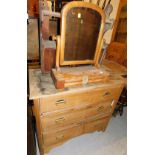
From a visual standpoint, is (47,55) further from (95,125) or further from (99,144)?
(99,144)

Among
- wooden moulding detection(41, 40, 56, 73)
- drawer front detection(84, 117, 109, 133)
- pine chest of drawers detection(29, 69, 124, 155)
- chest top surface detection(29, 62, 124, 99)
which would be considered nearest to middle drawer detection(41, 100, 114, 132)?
pine chest of drawers detection(29, 69, 124, 155)

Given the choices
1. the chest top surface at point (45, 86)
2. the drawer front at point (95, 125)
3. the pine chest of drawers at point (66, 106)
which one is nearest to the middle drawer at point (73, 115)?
Answer: the pine chest of drawers at point (66, 106)

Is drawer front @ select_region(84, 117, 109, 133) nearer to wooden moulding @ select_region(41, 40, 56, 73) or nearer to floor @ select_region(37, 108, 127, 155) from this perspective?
floor @ select_region(37, 108, 127, 155)

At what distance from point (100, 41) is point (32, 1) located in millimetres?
1187

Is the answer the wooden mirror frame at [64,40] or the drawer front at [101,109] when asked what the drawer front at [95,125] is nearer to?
the drawer front at [101,109]

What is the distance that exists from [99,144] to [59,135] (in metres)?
0.60

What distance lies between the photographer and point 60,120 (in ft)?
4.08

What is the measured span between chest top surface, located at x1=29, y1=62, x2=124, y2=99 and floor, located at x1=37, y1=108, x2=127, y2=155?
0.86 m

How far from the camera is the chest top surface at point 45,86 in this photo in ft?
3.31

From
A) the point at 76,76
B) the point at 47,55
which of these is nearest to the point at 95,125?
the point at 76,76

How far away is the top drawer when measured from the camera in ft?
3.51

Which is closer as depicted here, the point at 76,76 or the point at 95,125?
the point at 76,76

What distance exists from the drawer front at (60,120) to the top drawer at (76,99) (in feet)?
0.30
